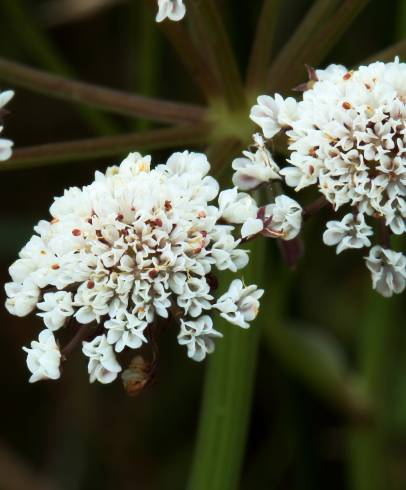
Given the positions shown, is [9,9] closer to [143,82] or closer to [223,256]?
[143,82]

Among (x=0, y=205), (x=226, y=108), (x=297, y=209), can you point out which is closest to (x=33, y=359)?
(x=297, y=209)

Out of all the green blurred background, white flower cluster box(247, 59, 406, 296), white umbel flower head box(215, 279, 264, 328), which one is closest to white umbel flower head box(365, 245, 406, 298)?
white flower cluster box(247, 59, 406, 296)

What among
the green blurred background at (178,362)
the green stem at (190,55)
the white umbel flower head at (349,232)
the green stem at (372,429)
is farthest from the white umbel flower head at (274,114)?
the green stem at (372,429)

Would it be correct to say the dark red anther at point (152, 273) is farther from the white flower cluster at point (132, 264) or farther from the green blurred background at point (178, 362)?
the green blurred background at point (178, 362)

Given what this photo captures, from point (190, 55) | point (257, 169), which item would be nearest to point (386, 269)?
point (257, 169)

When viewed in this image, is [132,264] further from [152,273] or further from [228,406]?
[228,406]

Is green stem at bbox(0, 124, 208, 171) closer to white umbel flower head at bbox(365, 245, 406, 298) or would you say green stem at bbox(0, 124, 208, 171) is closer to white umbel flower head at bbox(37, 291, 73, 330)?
white umbel flower head at bbox(37, 291, 73, 330)
